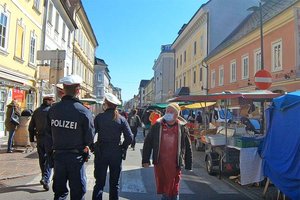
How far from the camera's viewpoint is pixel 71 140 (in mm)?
4523

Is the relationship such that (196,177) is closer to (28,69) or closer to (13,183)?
(13,183)

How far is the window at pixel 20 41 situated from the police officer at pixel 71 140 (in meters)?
13.8

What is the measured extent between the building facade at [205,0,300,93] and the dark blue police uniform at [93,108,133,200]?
12.2m

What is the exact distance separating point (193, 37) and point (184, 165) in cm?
3844

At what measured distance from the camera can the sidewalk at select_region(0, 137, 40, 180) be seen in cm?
902

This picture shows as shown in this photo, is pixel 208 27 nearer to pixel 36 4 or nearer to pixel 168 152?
pixel 36 4

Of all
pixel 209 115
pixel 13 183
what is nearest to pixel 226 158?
pixel 13 183

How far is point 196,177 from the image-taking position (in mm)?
9719

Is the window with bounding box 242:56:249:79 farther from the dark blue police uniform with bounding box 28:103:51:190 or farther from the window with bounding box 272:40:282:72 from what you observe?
the dark blue police uniform with bounding box 28:103:51:190

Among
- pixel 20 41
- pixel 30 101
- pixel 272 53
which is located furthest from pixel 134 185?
pixel 272 53

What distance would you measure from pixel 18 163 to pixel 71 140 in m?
6.69

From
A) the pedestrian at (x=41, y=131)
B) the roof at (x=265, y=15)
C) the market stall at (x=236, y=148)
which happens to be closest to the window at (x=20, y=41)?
the market stall at (x=236, y=148)

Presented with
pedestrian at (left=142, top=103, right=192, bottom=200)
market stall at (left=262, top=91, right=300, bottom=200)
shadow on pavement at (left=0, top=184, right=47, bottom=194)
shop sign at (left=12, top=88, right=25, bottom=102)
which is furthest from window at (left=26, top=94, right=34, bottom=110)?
pedestrian at (left=142, top=103, right=192, bottom=200)

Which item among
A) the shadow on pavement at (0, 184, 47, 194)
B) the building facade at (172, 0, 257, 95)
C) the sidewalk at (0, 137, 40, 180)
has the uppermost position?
the building facade at (172, 0, 257, 95)
